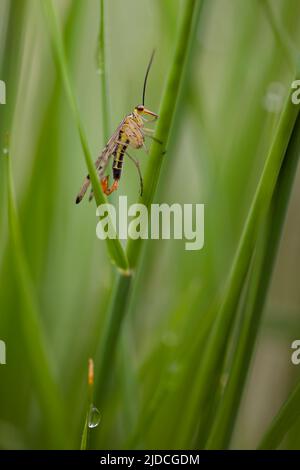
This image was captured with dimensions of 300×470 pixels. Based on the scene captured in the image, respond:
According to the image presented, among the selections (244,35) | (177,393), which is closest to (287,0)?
(244,35)

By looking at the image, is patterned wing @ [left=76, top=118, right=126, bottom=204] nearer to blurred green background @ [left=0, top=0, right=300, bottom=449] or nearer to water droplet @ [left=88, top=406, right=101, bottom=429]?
blurred green background @ [left=0, top=0, right=300, bottom=449]

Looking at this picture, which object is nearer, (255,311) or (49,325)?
(255,311)

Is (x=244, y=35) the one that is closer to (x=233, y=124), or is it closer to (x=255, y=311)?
(x=233, y=124)

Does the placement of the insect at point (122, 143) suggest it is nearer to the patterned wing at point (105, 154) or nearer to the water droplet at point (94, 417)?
the patterned wing at point (105, 154)

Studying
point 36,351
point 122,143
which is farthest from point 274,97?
point 36,351

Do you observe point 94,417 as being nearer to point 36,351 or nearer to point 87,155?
point 36,351

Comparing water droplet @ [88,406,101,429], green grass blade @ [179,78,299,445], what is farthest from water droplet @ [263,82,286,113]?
water droplet @ [88,406,101,429]

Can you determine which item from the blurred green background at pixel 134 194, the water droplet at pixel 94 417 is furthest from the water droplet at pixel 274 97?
the water droplet at pixel 94 417
